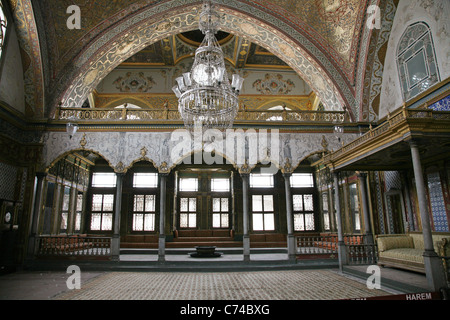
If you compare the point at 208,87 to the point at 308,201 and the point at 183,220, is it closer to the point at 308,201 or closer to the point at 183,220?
the point at 183,220

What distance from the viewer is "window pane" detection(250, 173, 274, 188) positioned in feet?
43.9

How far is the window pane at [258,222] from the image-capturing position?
13031 mm

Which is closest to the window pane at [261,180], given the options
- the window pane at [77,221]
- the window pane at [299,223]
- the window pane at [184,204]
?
the window pane at [299,223]

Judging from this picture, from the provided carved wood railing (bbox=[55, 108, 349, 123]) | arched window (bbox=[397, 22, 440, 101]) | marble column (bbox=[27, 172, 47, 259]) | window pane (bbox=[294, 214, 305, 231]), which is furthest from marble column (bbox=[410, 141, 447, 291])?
marble column (bbox=[27, 172, 47, 259])

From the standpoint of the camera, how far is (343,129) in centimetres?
934

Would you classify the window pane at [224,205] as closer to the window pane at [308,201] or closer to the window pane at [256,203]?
the window pane at [256,203]

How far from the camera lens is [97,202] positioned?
1289 centimetres

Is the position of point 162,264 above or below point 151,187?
below

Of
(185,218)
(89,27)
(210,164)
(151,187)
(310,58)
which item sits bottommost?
(185,218)

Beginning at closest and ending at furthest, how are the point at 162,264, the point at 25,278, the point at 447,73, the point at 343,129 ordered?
the point at 447,73, the point at 25,278, the point at 162,264, the point at 343,129

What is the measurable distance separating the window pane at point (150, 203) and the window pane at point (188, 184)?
1320 millimetres

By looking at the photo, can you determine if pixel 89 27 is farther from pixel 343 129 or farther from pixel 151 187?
pixel 343 129

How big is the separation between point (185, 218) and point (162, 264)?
4.97 metres
